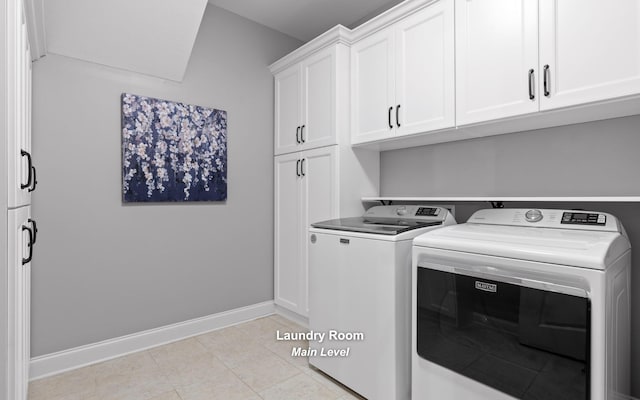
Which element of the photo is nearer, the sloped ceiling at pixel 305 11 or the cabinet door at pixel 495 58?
the cabinet door at pixel 495 58

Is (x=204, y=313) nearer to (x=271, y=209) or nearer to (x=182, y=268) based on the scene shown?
(x=182, y=268)

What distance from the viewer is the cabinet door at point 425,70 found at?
6.42 feet

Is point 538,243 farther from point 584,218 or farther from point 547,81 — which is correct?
point 547,81

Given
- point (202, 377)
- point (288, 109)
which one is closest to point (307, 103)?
point (288, 109)

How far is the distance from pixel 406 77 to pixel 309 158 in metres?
0.97

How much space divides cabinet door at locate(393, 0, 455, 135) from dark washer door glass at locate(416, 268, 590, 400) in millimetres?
973

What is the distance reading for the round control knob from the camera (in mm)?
1772

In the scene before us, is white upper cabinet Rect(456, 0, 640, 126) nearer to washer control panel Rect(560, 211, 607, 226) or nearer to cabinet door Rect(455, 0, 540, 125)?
cabinet door Rect(455, 0, 540, 125)

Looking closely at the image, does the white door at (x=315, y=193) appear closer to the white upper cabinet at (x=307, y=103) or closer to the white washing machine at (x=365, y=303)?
the white upper cabinet at (x=307, y=103)

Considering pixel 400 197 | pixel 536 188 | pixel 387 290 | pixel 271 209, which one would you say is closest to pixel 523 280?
pixel 387 290

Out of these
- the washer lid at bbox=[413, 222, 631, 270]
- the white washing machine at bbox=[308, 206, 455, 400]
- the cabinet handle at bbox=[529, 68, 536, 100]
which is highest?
the cabinet handle at bbox=[529, 68, 536, 100]

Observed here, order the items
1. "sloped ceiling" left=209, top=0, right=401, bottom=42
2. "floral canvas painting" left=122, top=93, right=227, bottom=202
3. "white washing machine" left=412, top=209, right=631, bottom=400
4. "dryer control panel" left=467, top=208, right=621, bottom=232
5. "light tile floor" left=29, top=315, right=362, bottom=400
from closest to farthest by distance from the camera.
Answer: "white washing machine" left=412, top=209, right=631, bottom=400
"dryer control panel" left=467, top=208, right=621, bottom=232
"light tile floor" left=29, top=315, right=362, bottom=400
"floral canvas painting" left=122, top=93, right=227, bottom=202
"sloped ceiling" left=209, top=0, right=401, bottom=42

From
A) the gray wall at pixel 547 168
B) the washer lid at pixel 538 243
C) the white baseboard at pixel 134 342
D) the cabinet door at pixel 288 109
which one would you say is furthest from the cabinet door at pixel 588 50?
the white baseboard at pixel 134 342

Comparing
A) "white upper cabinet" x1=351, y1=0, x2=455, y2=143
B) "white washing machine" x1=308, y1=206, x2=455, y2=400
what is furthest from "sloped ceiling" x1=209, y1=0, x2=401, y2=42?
"white washing machine" x1=308, y1=206, x2=455, y2=400
